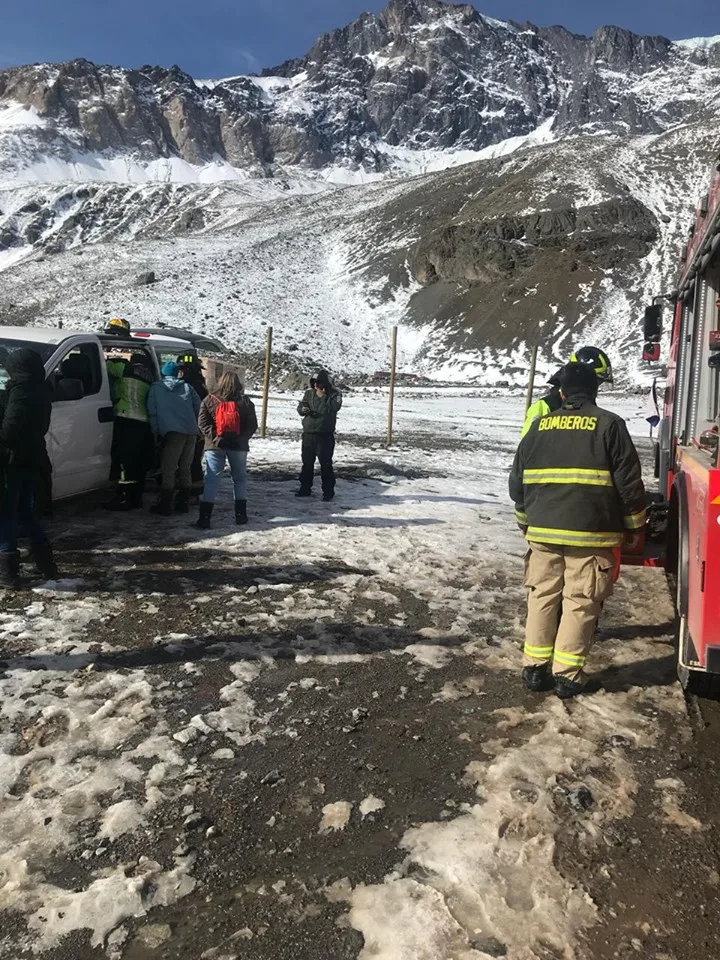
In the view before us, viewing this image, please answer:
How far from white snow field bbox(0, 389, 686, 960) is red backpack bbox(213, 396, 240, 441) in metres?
1.09

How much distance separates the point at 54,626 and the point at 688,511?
414 centimetres

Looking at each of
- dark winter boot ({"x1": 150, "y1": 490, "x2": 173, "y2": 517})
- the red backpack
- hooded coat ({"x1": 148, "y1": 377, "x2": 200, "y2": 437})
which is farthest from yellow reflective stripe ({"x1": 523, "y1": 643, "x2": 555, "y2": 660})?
dark winter boot ({"x1": 150, "y1": 490, "x2": 173, "y2": 517})

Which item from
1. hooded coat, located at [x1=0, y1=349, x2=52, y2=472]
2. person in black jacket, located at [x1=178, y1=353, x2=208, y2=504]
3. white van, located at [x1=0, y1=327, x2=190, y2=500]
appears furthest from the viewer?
person in black jacket, located at [x1=178, y1=353, x2=208, y2=504]

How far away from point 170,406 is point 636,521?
210 inches

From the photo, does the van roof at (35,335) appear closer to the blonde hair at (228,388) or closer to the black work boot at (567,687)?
the blonde hair at (228,388)

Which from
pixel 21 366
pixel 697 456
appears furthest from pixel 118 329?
pixel 697 456

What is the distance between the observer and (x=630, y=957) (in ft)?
8.10

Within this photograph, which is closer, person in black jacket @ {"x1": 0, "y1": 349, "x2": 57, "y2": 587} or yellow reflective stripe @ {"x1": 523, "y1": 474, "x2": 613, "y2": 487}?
yellow reflective stripe @ {"x1": 523, "y1": 474, "x2": 613, "y2": 487}

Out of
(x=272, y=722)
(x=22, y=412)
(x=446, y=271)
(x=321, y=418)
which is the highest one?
(x=446, y=271)

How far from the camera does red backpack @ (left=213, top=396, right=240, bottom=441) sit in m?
7.89

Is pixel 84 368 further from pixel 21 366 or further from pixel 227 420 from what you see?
pixel 21 366

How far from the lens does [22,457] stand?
559 cm

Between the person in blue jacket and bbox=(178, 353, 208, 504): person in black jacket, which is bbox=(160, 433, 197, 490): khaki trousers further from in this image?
bbox=(178, 353, 208, 504): person in black jacket

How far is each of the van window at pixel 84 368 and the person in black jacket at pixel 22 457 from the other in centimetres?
149
